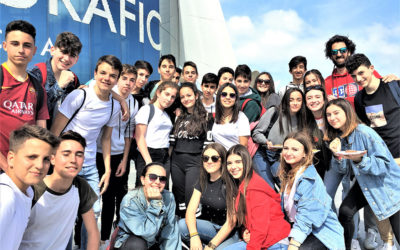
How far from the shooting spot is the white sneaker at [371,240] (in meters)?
3.99

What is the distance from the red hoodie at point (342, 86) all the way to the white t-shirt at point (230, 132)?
1.85m

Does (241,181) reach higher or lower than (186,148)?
lower

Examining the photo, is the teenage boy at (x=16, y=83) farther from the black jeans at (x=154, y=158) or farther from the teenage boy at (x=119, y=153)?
the black jeans at (x=154, y=158)

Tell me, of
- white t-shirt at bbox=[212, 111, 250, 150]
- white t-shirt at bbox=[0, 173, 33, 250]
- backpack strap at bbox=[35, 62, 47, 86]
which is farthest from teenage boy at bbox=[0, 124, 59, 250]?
white t-shirt at bbox=[212, 111, 250, 150]

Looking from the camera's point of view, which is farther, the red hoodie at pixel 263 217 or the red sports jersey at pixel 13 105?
the red hoodie at pixel 263 217

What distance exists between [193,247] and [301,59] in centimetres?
384

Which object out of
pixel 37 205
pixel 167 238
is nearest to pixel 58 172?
pixel 37 205

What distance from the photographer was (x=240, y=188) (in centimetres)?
330

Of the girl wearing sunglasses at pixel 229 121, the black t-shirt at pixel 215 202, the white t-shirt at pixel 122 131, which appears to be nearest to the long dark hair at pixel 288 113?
the girl wearing sunglasses at pixel 229 121

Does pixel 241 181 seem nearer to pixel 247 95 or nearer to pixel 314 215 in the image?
pixel 314 215

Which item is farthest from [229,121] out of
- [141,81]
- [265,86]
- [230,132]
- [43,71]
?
[43,71]

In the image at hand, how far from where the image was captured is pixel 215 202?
11.6 ft

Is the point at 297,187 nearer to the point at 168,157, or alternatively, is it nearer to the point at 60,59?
the point at 168,157

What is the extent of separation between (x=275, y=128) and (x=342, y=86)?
1601 millimetres
